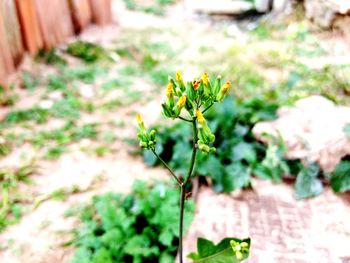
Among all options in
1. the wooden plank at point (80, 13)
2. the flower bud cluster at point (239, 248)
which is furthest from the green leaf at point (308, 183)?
the wooden plank at point (80, 13)

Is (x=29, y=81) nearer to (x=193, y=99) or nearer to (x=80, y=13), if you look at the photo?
(x=80, y=13)

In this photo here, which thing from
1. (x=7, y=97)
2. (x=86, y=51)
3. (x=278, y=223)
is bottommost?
(x=278, y=223)

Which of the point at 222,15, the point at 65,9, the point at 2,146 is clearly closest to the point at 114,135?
the point at 2,146

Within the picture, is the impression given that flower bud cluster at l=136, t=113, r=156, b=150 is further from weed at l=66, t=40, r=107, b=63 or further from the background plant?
weed at l=66, t=40, r=107, b=63

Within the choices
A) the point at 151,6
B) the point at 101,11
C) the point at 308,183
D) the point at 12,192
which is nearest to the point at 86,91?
the point at 12,192

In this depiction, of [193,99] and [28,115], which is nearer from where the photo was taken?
[193,99]

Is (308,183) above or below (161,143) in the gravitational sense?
below

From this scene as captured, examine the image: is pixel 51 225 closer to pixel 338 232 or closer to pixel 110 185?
pixel 110 185

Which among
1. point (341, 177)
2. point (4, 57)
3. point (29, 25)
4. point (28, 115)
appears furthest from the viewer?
point (29, 25)

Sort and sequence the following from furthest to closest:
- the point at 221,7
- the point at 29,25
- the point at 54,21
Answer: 1. the point at 221,7
2. the point at 54,21
3. the point at 29,25
